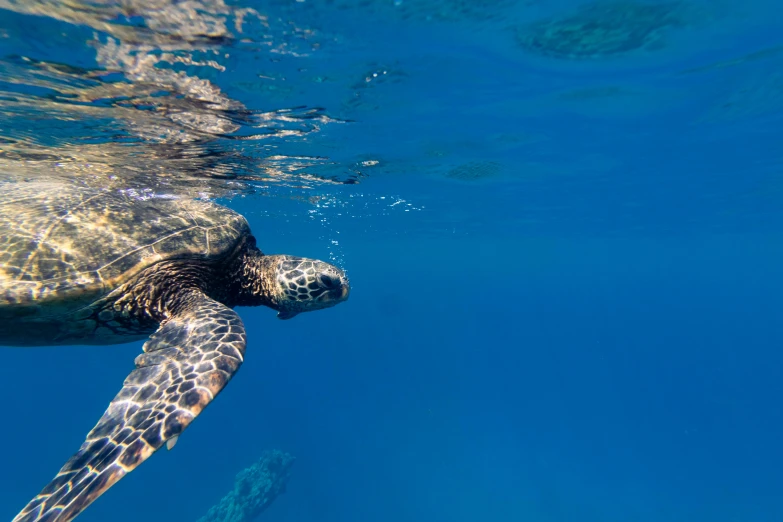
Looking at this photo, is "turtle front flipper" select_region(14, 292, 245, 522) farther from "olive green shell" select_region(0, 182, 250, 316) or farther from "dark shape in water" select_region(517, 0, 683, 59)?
"dark shape in water" select_region(517, 0, 683, 59)

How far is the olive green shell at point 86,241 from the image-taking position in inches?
183

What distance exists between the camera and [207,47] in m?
6.09

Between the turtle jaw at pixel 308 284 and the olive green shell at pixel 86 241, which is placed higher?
the olive green shell at pixel 86 241

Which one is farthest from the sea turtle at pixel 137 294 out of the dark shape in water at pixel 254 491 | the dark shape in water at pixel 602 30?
the dark shape in water at pixel 254 491

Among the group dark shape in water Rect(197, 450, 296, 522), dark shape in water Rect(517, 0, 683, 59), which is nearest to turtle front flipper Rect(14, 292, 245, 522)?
dark shape in water Rect(517, 0, 683, 59)

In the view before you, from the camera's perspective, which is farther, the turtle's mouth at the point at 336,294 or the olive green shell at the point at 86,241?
the turtle's mouth at the point at 336,294

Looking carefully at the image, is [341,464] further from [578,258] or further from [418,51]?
[578,258]

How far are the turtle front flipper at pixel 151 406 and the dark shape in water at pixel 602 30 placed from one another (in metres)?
6.87

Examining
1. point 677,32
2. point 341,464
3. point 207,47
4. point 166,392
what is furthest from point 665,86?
point 341,464

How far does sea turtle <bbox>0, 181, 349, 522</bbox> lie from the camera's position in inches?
121

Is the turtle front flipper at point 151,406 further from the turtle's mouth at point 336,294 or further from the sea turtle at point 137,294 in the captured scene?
the turtle's mouth at point 336,294

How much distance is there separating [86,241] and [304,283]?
9.17 ft

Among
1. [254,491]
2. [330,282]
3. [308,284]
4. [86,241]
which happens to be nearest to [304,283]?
[308,284]

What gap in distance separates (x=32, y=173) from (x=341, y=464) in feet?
108
